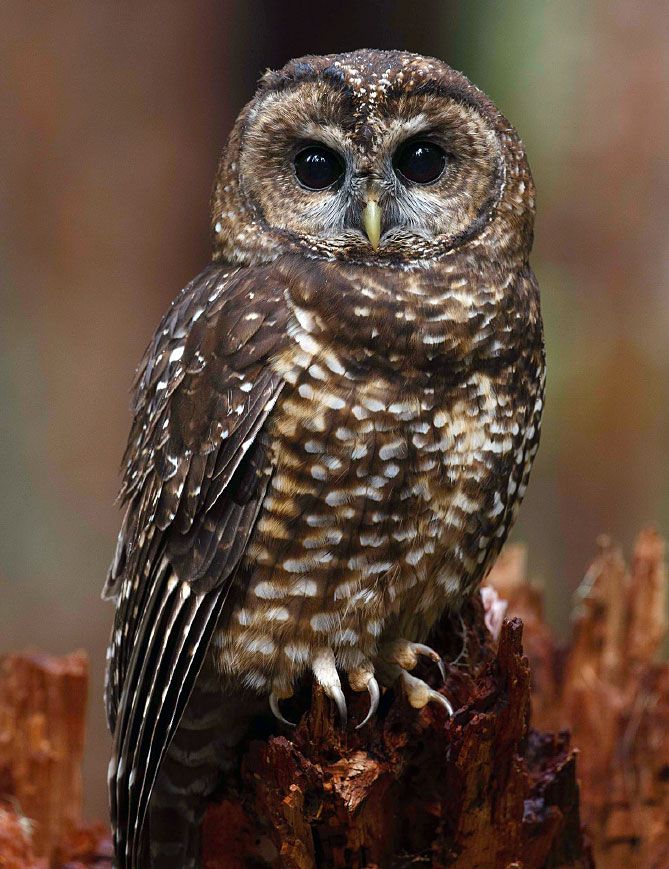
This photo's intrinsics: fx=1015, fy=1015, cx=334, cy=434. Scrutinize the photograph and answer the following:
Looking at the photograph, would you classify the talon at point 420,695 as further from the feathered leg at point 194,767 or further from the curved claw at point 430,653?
the feathered leg at point 194,767

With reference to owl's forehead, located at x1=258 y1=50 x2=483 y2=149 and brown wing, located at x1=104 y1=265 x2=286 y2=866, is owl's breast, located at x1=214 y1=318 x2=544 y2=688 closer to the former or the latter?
brown wing, located at x1=104 y1=265 x2=286 y2=866

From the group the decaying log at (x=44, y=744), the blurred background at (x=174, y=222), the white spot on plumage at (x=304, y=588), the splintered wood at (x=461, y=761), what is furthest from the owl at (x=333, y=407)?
the blurred background at (x=174, y=222)

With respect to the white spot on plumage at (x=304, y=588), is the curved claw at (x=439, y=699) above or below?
below

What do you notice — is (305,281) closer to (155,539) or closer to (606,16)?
(155,539)

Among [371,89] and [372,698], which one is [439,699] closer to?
[372,698]

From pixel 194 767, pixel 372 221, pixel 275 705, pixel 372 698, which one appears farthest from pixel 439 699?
pixel 372 221

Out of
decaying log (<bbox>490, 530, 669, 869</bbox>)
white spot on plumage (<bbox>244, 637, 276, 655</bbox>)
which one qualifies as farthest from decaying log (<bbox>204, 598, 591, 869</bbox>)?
decaying log (<bbox>490, 530, 669, 869</bbox>)
